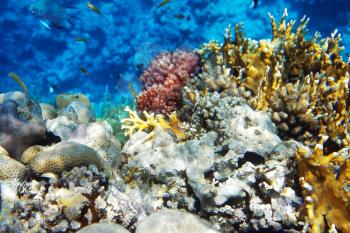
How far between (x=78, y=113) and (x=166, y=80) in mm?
1873

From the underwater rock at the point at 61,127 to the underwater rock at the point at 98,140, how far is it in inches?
7.9

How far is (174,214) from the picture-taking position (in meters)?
2.86

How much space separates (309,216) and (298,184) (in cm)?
40

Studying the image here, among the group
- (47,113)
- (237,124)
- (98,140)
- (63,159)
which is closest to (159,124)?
(98,140)

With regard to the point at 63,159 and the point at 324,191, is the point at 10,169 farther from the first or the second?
the point at 324,191

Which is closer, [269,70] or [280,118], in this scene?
[280,118]

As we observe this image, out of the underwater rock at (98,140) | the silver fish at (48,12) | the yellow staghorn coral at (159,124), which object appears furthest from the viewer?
the silver fish at (48,12)

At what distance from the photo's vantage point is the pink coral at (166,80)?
515 centimetres

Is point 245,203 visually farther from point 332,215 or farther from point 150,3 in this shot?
point 150,3

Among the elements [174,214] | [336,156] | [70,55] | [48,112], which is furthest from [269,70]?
[70,55]

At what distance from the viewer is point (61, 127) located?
15.6ft

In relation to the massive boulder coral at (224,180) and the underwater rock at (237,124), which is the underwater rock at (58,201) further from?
the underwater rock at (237,124)

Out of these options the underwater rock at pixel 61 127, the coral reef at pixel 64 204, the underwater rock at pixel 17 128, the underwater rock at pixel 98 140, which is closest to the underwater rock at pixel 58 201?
the coral reef at pixel 64 204

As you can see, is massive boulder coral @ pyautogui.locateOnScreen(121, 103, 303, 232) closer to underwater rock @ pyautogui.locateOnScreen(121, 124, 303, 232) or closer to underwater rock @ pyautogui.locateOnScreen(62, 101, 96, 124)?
underwater rock @ pyautogui.locateOnScreen(121, 124, 303, 232)
